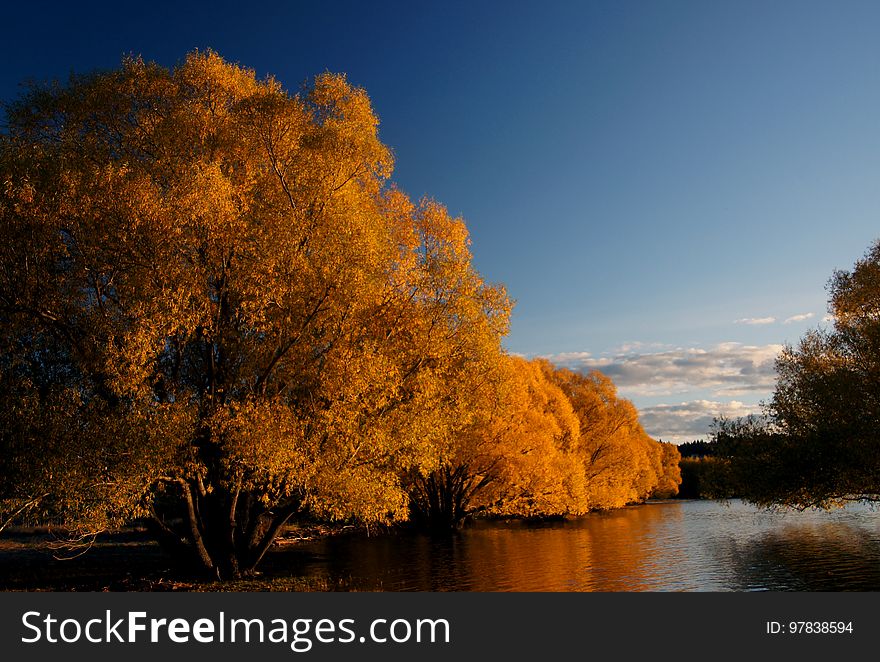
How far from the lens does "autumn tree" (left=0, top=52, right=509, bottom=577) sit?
22.7 m

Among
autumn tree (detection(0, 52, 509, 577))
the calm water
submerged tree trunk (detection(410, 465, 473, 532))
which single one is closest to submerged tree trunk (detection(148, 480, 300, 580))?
autumn tree (detection(0, 52, 509, 577))

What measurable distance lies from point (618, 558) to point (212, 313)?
1050 inches

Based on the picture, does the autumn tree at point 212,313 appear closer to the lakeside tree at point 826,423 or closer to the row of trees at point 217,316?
the row of trees at point 217,316

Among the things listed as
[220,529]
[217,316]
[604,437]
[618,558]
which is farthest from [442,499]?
[217,316]

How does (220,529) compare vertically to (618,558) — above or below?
above

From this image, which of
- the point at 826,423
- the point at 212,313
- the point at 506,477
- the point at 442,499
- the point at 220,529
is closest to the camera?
the point at 212,313

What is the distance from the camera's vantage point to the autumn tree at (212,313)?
2273 centimetres

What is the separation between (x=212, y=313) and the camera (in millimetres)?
25672

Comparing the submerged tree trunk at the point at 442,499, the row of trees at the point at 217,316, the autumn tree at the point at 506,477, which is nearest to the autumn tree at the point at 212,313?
the row of trees at the point at 217,316

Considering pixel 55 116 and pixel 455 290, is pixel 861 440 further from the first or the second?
pixel 55 116

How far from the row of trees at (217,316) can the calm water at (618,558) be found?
660 centimetres

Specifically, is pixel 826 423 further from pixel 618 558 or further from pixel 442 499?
pixel 442 499

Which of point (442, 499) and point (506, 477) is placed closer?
point (506, 477)

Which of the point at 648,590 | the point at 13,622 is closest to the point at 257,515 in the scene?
the point at 13,622
